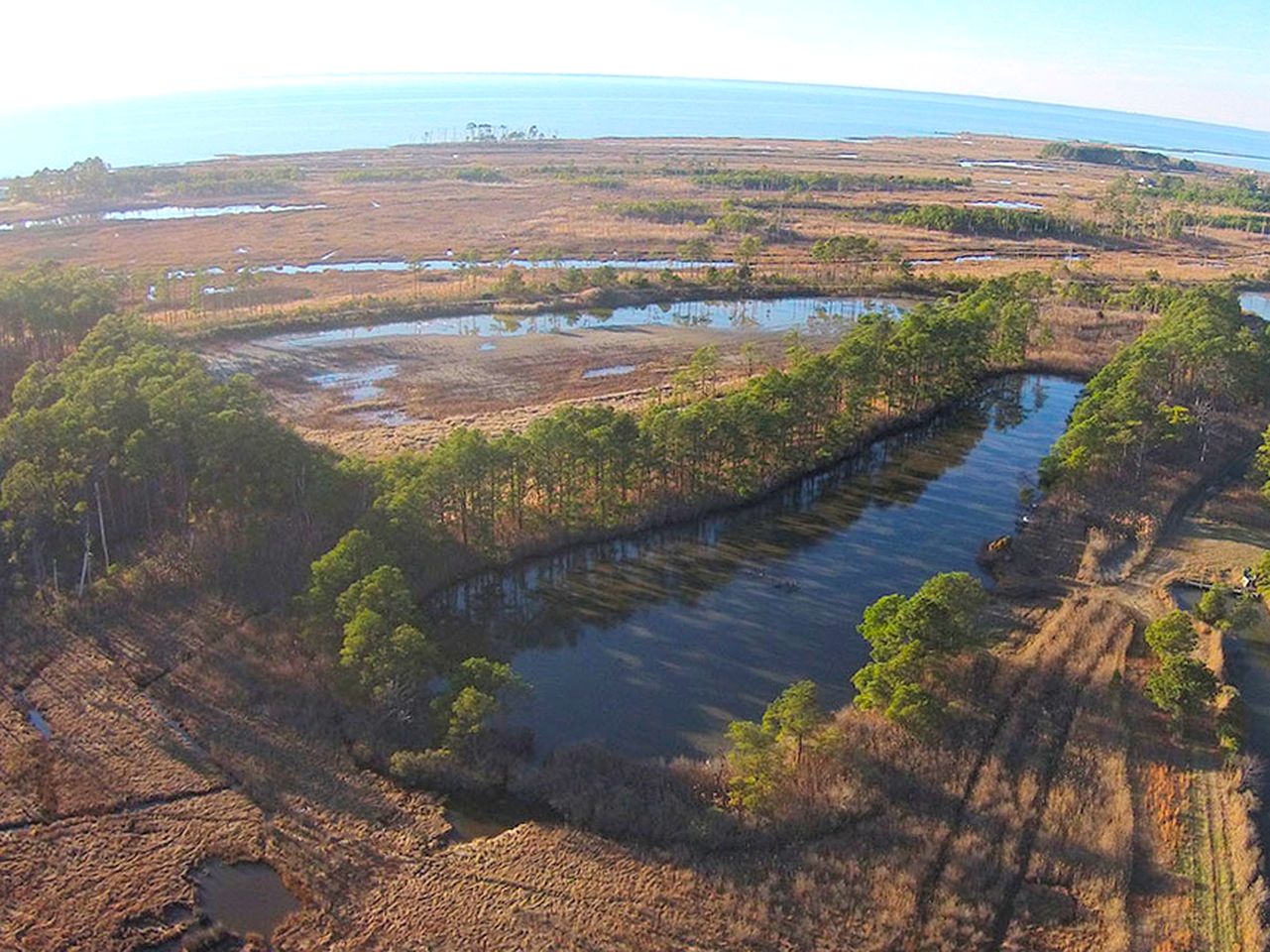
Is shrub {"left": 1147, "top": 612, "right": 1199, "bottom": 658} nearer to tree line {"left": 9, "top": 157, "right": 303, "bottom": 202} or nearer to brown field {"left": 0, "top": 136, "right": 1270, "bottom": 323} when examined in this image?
brown field {"left": 0, "top": 136, "right": 1270, "bottom": 323}

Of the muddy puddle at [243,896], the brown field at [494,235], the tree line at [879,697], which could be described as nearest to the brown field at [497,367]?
the brown field at [494,235]

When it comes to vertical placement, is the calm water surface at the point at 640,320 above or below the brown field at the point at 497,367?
above

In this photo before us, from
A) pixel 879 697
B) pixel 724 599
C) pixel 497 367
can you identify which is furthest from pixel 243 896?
pixel 497 367

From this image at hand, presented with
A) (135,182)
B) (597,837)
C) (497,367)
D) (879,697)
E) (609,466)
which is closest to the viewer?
(597,837)

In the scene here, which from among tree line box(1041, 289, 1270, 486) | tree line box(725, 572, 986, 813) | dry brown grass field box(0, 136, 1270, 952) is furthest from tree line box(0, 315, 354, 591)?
tree line box(1041, 289, 1270, 486)

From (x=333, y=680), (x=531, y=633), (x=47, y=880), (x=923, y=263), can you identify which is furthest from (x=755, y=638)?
(x=923, y=263)

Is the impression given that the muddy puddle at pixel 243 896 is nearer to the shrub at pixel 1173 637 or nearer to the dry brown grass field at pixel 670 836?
the dry brown grass field at pixel 670 836

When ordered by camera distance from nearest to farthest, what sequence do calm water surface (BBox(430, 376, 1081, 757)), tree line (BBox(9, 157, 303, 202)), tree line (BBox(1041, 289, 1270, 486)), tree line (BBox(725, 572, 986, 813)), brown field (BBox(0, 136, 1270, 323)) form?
tree line (BBox(725, 572, 986, 813))
calm water surface (BBox(430, 376, 1081, 757))
tree line (BBox(1041, 289, 1270, 486))
brown field (BBox(0, 136, 1270, 323))
tree line (BBox(9, 157, 303, 202))

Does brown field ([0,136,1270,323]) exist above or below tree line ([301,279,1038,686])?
above

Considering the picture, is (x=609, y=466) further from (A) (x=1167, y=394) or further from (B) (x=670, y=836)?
(A) (x=1167, y=394)
